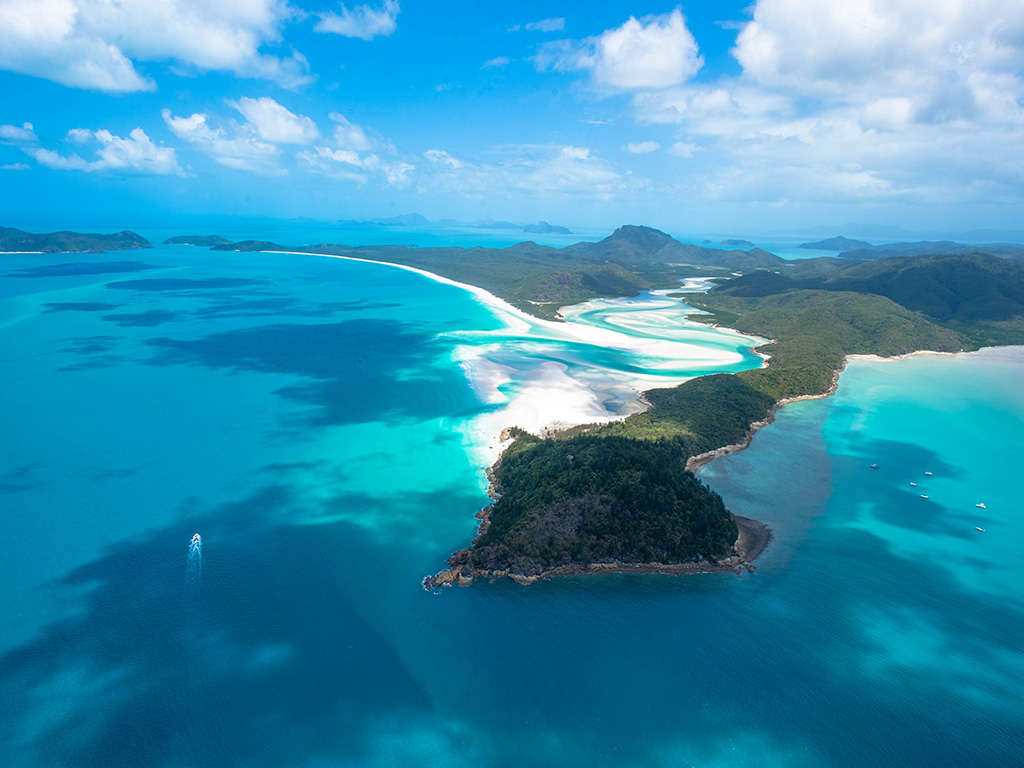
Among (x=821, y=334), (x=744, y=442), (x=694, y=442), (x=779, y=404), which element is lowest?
(x=744, y=442)

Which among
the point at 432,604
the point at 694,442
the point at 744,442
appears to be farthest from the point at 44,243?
the point at 744,442

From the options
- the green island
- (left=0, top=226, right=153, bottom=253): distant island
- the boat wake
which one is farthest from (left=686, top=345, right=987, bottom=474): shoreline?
A: (left=0, top=226, right=153, bottom=253): distant island

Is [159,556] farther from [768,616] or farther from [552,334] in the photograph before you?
[552,334]

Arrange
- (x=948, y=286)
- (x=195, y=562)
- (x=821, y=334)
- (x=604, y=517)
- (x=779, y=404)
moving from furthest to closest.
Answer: (x=948, y=286)
(x=821, y=334)
(x=779, y=404)
(x=604, y=517)
(x=195, y=562)

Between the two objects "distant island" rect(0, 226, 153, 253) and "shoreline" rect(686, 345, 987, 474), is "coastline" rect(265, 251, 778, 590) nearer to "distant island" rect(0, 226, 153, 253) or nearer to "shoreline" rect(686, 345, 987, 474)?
"shoreline" rect(686, 345, 987, 474)

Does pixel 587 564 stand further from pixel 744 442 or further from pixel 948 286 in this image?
pixel 948 286
